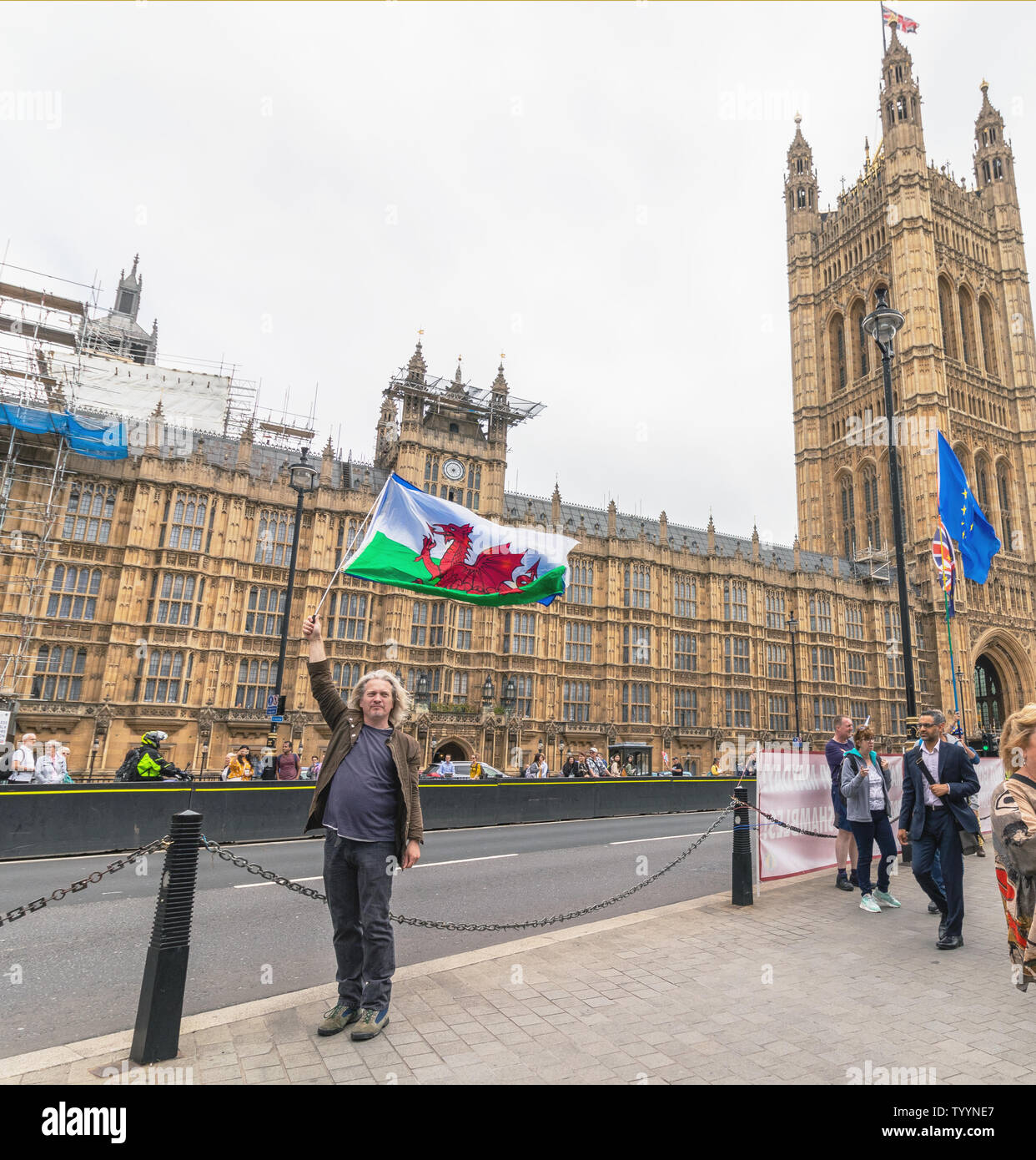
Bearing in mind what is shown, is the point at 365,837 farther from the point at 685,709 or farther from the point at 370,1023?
the point at 685,709

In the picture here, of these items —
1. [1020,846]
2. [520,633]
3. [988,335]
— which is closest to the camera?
[1020,846]

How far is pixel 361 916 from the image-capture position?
463 cm

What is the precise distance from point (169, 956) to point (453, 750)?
105 ft

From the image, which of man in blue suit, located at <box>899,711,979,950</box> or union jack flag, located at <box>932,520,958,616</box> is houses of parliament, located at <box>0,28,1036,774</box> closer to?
union jack flag, located at <box>932,520,958,616</box>

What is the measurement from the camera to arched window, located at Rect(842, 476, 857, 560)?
71062mm

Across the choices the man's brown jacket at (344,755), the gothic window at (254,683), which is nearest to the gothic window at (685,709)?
the gothic window at (254,683)

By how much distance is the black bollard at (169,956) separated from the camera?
4.00m

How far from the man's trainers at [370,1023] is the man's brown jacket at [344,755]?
3.02 feet

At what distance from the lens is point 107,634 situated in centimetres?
2988

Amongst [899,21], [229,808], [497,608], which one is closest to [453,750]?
[497,608]

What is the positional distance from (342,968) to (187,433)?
37.9 metres

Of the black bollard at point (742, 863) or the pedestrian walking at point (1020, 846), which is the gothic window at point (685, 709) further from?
the pedestrian walking at point (1020, 846)
